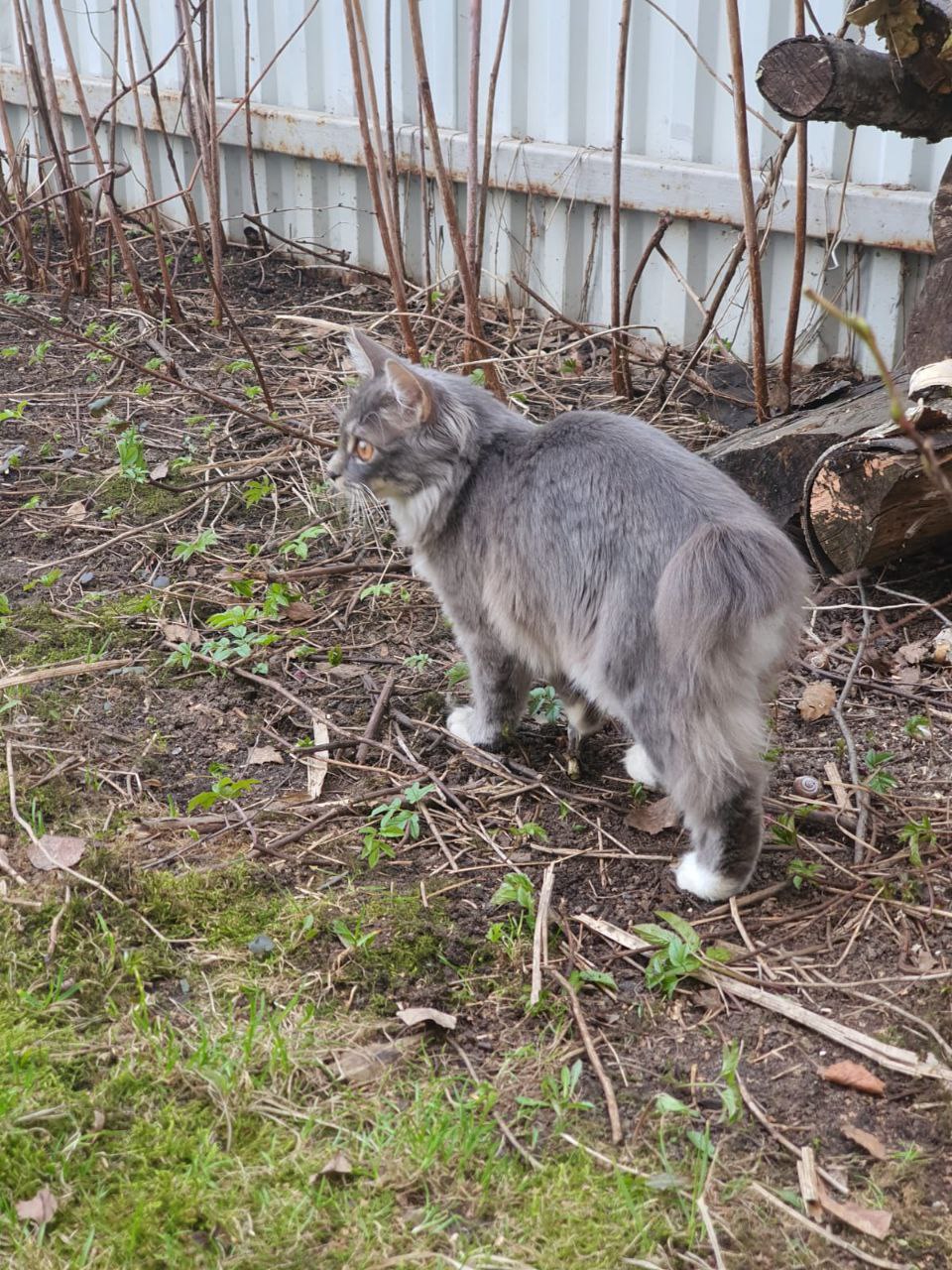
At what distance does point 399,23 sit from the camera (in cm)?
599

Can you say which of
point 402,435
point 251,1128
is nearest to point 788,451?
point 402,435

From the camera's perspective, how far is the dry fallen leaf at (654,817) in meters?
3.19

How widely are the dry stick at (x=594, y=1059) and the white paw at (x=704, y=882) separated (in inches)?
16.4

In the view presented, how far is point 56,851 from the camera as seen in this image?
2.89 m

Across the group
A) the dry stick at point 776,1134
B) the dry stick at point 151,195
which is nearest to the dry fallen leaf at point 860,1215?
the dry stick at point 776,1134

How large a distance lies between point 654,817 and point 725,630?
0.77m

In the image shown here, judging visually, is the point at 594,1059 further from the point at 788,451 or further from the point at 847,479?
the point at 788,451

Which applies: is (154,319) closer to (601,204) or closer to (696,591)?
(601,204)

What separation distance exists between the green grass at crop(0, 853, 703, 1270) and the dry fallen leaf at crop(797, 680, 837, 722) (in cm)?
145

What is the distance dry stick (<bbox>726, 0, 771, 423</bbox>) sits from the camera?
4.10 metres

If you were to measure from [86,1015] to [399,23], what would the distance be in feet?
16.5

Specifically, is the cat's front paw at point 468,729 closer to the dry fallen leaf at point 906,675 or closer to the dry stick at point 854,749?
the dry stick at point 854,749

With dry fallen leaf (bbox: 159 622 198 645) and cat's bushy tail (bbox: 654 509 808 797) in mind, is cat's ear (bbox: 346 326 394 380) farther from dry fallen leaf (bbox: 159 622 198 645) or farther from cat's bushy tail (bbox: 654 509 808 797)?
cat's bushy tail (bbox: 654 509 808 797)

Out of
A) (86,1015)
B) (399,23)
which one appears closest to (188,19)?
(399,23)
